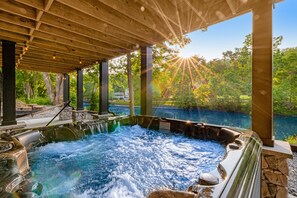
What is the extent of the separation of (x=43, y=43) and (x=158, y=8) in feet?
9.68

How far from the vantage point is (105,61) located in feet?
16.9

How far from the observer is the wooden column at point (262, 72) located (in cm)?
197

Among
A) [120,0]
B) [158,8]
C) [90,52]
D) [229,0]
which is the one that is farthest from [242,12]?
[90,52]

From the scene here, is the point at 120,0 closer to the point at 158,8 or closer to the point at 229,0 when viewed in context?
the point at 158,8

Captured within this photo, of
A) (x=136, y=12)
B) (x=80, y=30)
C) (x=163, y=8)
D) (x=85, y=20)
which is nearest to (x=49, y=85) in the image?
(x=80, y=30)

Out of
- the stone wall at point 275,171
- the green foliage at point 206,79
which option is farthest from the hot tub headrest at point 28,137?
the green foliage at point 206,79

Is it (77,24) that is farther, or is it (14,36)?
(14,36)

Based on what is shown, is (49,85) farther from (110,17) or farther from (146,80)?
(110,17)

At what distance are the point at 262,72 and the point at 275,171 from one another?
1.22 meters

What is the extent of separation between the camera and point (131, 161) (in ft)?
6.82

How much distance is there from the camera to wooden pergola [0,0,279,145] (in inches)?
79.4

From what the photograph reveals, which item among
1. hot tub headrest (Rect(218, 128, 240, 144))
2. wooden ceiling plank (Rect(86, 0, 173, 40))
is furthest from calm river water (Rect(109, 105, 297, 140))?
wooden ceiling plank (Rect(86, 0, 173, 40))

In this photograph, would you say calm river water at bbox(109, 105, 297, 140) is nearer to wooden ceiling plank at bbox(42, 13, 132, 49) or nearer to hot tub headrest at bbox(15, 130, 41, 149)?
wooden ceiling plank at bbox(42, 13, 132, 49)

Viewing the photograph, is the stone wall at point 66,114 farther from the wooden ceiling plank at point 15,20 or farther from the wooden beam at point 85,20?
the wooden beam at point 85,20
